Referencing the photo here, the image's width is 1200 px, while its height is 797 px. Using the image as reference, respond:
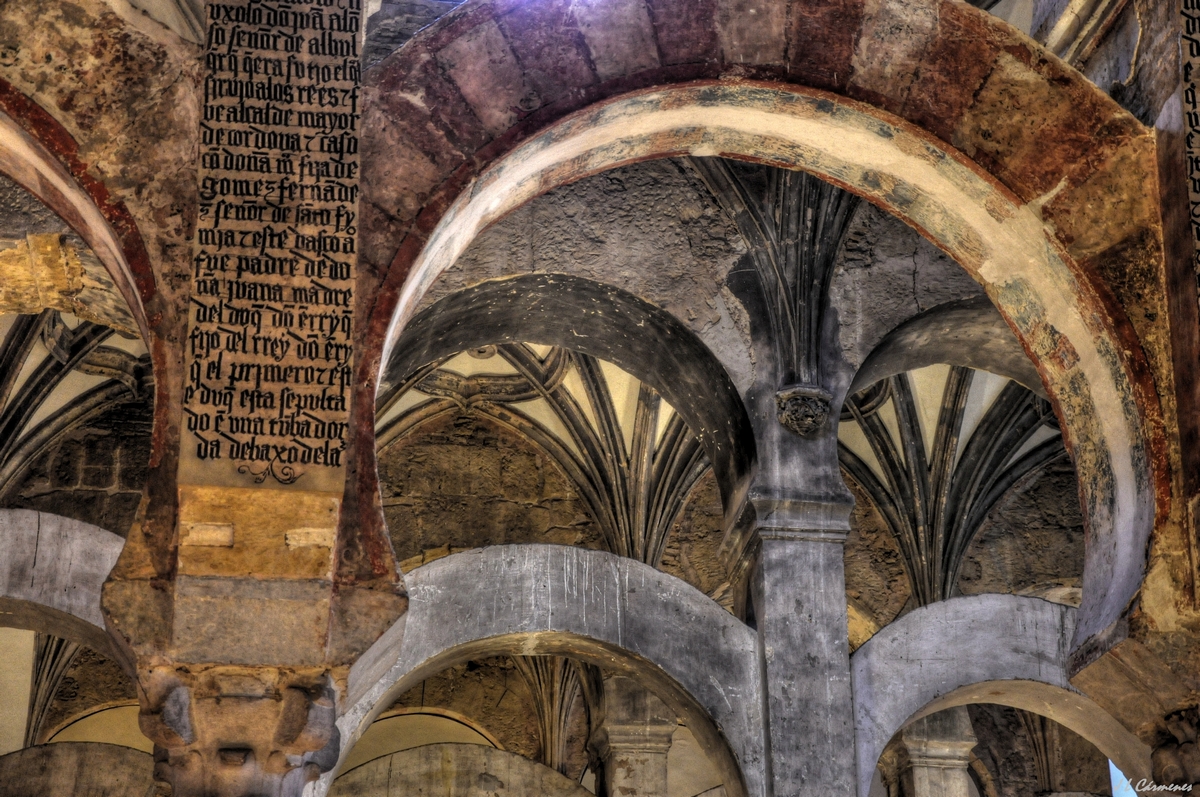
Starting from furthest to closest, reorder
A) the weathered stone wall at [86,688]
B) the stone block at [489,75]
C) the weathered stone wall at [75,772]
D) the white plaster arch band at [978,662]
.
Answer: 1. the weathered stone wall at [86,688]
2. the weathered stone wall at [75,772]
3. the white plaster arch band at [978,662]
4. the stone block at [489,75]

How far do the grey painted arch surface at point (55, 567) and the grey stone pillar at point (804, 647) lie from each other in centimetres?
327

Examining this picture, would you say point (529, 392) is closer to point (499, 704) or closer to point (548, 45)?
point (499, 704)

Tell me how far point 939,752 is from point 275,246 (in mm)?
6377

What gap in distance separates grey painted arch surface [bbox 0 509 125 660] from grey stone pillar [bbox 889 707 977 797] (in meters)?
Result: 5.04

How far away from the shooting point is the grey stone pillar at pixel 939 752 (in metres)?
8.98

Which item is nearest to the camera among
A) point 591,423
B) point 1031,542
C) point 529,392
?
point 591,423

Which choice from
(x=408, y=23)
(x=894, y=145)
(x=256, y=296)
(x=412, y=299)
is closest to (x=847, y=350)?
(x=894, y=145)

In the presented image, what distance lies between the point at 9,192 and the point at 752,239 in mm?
3831

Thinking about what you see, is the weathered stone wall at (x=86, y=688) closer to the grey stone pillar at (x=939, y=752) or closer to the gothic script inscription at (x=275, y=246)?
the grey stone pillar at (x=939, y=752)

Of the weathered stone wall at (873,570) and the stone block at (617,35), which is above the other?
the stone block at (617,35)

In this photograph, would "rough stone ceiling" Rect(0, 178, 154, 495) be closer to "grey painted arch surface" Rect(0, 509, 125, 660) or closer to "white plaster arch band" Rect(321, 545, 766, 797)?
"grey painted arch surface" Rect(0, 509, 125, 660)

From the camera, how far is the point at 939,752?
29.6ft

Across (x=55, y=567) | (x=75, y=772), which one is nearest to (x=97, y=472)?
(x=75, y=772)

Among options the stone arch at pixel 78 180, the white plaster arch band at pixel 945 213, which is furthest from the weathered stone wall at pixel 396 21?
the stone arch at pixel 78 180
